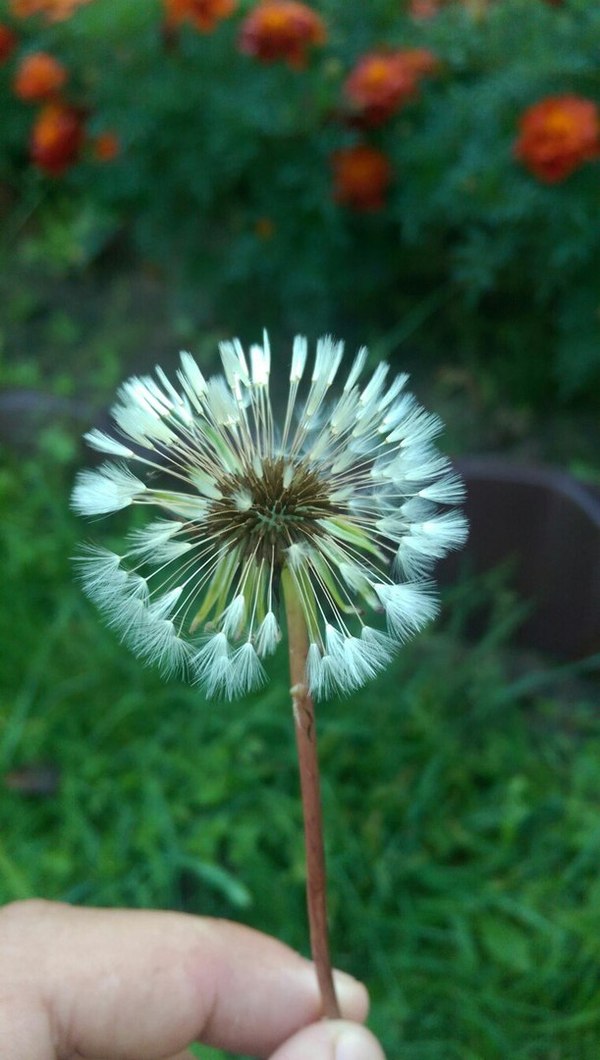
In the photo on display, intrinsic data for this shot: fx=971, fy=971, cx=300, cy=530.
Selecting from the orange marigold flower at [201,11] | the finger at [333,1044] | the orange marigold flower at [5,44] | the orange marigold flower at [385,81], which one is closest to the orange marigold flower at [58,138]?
the orange marigold flower at [5,44]

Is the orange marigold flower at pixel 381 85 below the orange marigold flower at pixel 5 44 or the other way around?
below

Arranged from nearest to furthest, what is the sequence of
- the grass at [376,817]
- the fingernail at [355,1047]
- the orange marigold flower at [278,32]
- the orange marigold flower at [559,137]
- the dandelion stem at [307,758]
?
1. the dandelion stem at [307,758]
2. the fingernail at [355,1047]
3. the grass at [376,817]
4. the orange marigold flower at [559,137]
5. the orange marigold flower at [278,32]

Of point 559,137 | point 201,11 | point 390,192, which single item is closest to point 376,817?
point 559,137

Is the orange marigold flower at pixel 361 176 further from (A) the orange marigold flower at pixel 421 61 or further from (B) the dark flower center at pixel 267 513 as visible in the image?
(B) the dark flower center at pixel 267 513

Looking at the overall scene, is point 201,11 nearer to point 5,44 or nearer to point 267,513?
point 5,44

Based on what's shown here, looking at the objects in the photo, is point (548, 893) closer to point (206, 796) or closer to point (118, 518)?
point (206, 796)

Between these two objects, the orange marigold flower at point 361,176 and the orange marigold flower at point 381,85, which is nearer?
the orange marigold flower at point 381,85

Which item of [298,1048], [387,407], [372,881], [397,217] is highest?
[397,217]

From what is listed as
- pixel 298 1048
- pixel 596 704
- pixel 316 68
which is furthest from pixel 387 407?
pixel 316 68
